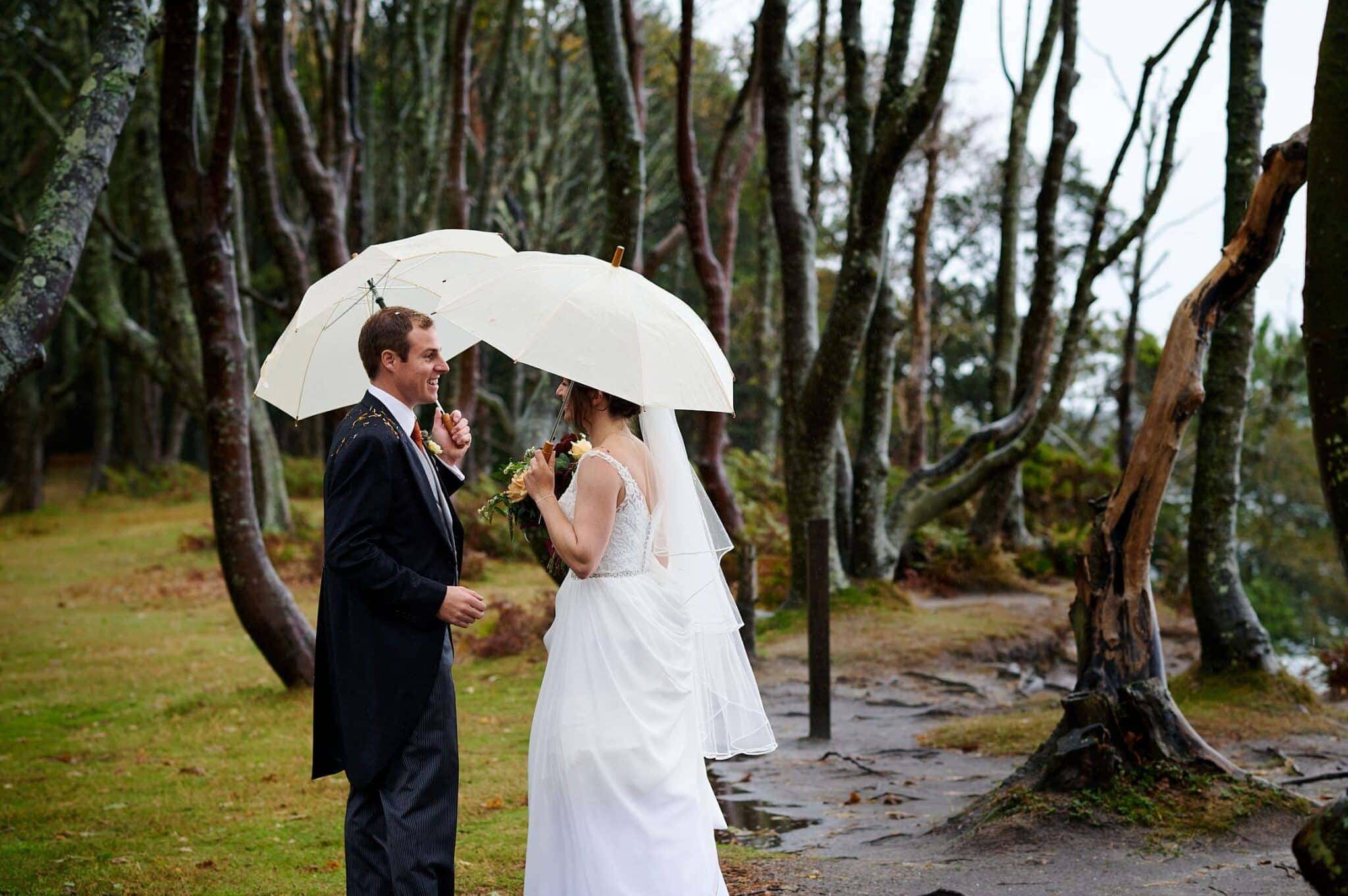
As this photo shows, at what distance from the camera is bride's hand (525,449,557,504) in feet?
15.2

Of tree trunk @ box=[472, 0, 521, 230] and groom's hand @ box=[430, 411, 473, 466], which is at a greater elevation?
tree trunk @ box=[472, 0, 521, 230]

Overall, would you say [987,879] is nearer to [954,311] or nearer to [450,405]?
[450,405]

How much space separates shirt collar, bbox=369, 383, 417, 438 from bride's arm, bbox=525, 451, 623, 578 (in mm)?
480

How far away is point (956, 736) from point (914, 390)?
13198 mm

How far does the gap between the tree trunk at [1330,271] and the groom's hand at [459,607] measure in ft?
8.99

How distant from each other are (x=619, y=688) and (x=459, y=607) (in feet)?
2.31

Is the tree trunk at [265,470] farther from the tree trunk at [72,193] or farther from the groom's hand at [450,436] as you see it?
the groom's hand at [450,436]

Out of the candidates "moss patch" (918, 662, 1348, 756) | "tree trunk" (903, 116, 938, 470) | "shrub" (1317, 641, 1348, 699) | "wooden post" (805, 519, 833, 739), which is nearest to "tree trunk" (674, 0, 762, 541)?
"tree trunk" (903, 116, 938, 470)

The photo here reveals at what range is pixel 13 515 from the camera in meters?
29.1

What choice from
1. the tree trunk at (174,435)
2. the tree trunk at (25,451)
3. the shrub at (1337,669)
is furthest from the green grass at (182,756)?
the tree trunk at (174,435)

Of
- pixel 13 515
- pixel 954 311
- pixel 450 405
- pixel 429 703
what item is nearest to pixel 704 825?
pixel 429 703

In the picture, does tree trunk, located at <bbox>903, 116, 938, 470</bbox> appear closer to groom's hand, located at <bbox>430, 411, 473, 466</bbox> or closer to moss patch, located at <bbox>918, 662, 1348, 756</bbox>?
moss patch, located at <bbox>918, 662, 1348, 756</bbox>

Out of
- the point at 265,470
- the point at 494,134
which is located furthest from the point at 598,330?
the point at 494,134

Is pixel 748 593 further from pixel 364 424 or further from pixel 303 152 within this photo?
pixel 364 424
